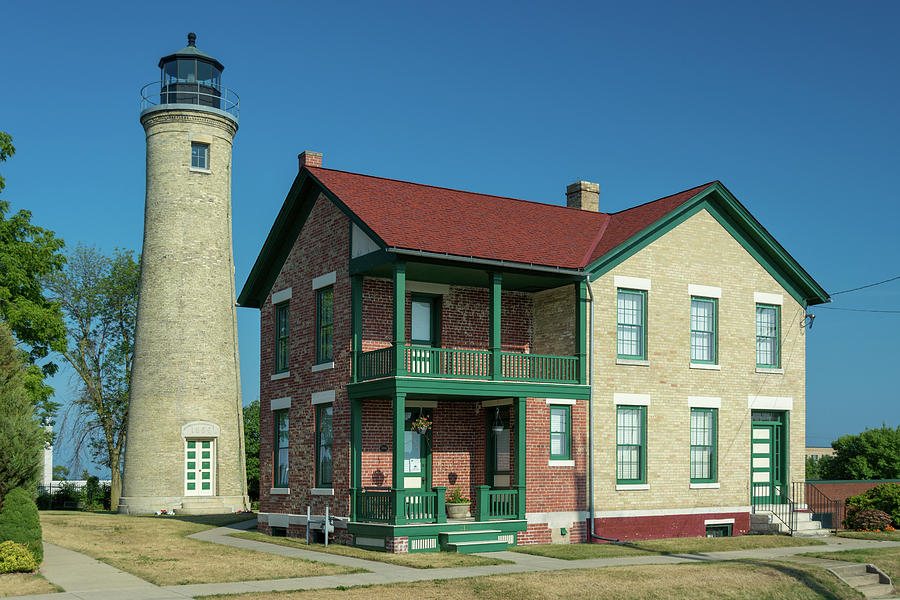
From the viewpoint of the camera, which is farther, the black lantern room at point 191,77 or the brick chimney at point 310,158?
the black lantern room at point 191,77

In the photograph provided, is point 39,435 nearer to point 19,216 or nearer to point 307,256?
point 307,256

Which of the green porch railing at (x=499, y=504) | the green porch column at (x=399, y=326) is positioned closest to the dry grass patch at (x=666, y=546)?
the green porch railing at (x=499, y=504)

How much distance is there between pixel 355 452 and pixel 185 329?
56.3 feet

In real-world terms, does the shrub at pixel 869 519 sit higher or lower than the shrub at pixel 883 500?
lower

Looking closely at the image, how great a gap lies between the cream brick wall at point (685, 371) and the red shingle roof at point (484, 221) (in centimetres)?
109

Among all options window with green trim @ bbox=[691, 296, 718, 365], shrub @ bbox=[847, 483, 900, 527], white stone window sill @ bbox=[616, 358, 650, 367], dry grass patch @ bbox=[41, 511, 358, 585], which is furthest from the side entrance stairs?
dry grass patch @ bbox=[41, 511, 358, 585]

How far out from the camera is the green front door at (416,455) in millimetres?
23047

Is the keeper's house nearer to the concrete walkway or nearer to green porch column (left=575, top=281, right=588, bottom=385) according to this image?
green porch column (left=575, top=281, right=588, bottom=385)

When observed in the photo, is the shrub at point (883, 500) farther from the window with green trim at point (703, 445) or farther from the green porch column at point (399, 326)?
the green porch column at point (399, 326)

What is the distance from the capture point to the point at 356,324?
2214 centimetres

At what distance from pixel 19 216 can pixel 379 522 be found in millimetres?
20333

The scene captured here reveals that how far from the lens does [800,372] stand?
2681 centimetres

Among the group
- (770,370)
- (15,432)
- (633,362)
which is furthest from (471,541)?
(770,370)

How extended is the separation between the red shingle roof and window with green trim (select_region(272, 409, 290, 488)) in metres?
6.39
